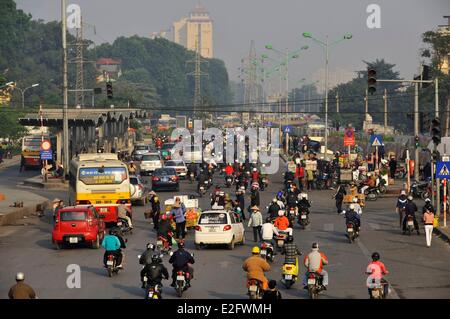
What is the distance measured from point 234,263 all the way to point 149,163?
42.0m

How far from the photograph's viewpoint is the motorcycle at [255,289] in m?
24.6

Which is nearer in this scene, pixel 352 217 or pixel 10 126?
pixel 352 217

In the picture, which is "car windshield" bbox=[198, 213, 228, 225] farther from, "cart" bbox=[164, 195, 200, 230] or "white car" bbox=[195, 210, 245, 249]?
"cart" bbox=[164, 195, 200, 230]

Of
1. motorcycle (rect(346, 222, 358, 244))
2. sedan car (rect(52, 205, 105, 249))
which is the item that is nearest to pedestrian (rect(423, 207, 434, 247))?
motorcycle (rect(346, 222, 358, 244))

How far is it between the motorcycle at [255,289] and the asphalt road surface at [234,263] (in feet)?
5.16

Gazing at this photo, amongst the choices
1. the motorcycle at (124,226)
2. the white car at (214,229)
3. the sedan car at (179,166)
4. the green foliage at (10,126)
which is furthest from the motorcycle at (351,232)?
the green foliage at (10,126)

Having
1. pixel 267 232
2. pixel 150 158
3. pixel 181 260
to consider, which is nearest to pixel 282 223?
pixel 267 232

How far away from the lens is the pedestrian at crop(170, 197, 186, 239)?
39844 millimetres

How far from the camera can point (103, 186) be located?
45.5 m

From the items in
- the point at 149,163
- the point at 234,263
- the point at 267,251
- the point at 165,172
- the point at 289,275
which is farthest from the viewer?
the point at 149,163

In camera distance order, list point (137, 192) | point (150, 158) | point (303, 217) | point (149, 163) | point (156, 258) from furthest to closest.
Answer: point (150, 158), point (149, 163), point (137, 192), point (303, 217), point (156, 258)

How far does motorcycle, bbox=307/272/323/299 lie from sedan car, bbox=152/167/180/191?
1453 inches

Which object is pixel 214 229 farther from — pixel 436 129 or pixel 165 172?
pixel 165 172
